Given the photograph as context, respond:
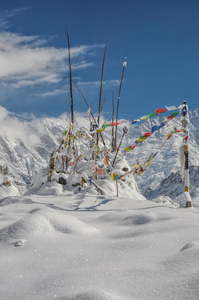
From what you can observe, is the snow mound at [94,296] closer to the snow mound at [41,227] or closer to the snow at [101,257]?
the snow at [101,257]

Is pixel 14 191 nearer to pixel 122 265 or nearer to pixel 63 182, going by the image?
pixel 63 182

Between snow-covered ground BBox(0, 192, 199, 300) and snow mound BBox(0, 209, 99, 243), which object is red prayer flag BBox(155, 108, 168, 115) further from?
snow mound BBox(0, 209, 99, 243)

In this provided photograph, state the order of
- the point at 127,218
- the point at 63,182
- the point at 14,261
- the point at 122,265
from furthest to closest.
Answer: the point at 63,182
the point at 127,218
the point at 14,261
the point at 122,265

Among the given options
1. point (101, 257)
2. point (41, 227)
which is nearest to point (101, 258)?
point (101, 257)

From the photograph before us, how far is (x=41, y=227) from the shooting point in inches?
115

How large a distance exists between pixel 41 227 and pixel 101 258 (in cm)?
80

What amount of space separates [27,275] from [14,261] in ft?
0.88

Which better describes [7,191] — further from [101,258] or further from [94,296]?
[94,296]

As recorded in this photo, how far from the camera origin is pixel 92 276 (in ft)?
6.64

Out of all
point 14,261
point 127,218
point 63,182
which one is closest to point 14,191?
point 63,182

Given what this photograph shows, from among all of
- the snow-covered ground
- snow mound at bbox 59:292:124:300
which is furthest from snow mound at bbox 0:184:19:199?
snow mound at bbox 59:292:124:300

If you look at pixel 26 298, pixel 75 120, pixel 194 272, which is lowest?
pixel 26 298

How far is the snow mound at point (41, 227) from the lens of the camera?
9.07ft

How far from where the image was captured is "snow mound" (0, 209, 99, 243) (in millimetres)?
2766
